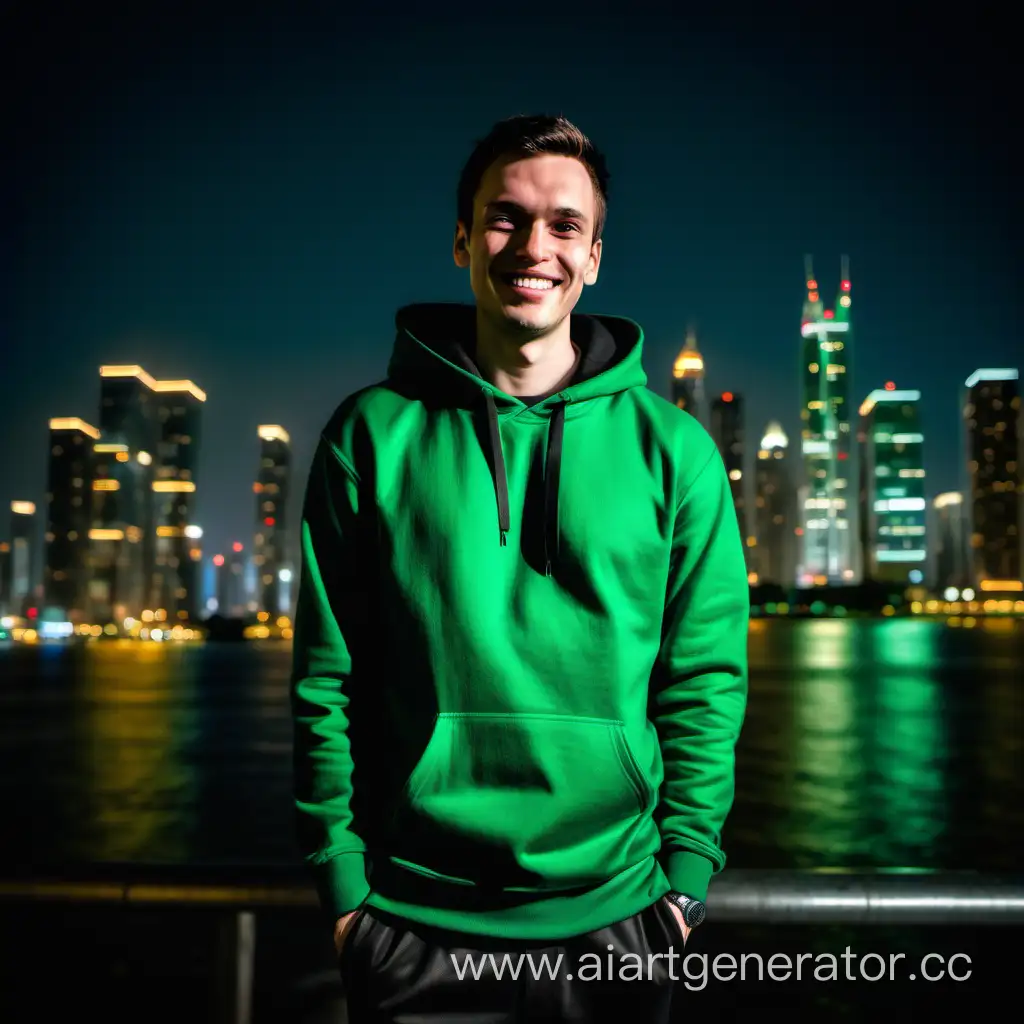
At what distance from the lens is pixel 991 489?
602 ft

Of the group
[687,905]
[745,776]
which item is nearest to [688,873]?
[687,905]

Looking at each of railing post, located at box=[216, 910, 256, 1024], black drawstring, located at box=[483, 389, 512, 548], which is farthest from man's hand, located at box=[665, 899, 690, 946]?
railing post, located at box=[216, 910, 256, 1024]

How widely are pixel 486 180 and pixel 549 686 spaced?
37.5 inches

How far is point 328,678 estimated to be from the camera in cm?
169

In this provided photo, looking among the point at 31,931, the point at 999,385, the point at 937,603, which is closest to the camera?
the point at 31,931

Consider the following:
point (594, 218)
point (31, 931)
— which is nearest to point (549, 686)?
point (594, 218)

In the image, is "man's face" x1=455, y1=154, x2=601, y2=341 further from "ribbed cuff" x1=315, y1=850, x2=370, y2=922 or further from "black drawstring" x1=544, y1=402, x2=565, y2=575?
"ribbed cuff" x1=315, y1=850, x2=370, y2=922

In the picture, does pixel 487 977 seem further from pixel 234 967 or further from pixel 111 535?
pixel 111 535

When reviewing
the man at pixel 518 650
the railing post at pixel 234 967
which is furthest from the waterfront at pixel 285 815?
the man at pixel 518 650

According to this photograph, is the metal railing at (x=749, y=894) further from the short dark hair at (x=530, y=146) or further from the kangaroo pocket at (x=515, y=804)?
the short dark hair at (x=530, y=146)

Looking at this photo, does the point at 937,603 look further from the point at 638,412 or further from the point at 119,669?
the point at 638,412

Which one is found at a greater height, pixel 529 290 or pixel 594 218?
pixel 594 218

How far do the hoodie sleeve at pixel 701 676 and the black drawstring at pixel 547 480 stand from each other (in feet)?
0.90

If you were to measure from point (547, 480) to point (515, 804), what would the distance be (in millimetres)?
562
